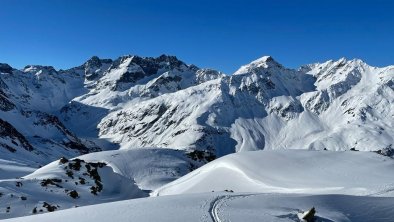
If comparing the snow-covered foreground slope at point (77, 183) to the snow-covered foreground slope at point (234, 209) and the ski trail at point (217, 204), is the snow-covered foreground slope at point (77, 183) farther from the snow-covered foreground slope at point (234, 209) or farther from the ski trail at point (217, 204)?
the ski trail at point (217, 204)

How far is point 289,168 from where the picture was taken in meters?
68.9

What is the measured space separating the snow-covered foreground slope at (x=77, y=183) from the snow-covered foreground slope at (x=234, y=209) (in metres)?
15.1

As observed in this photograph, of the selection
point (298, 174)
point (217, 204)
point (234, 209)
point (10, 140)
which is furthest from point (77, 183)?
point (10, 140)

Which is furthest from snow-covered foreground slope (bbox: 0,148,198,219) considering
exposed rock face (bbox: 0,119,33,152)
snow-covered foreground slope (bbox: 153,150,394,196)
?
exposed rock face (bbox: 0,119,33,152)

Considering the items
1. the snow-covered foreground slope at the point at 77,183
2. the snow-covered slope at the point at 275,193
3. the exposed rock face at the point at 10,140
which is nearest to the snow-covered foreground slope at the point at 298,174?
the snow-covered slope at the point at 275,193

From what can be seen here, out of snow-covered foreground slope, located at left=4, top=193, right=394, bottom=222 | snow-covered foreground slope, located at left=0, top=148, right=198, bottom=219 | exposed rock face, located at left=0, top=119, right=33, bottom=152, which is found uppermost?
exposed rock face, located at left=0, top=119, right=33, bottom=152

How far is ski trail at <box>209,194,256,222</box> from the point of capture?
101 ft

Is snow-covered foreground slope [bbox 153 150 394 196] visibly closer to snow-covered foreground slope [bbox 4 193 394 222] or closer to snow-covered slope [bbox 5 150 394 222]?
snow-covered slope [bbox 5 150 394 222]

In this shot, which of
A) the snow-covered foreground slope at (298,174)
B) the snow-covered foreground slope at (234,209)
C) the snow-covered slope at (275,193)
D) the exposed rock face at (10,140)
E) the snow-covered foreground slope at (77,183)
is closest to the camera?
the snow-covered foreground slope at (234,209)

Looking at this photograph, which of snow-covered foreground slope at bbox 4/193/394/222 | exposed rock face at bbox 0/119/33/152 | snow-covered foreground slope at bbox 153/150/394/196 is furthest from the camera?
exposed rock face at bbox 0/119/33/152

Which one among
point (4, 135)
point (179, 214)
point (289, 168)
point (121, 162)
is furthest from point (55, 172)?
point (4, 135)

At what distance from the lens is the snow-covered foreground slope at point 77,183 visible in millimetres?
47972

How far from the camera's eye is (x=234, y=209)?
33.7 meters

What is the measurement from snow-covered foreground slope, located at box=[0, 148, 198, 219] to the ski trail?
19.5 m
